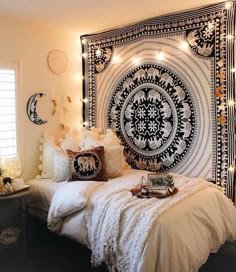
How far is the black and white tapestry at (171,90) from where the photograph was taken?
2996 millimetres

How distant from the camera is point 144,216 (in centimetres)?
234

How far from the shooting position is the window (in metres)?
3.40

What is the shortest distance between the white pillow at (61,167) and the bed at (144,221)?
0.20 metres

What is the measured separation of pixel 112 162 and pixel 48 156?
0.81 meters

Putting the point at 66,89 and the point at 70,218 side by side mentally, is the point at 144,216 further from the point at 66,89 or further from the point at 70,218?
the point at 66,89

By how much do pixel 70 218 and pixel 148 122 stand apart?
143cm

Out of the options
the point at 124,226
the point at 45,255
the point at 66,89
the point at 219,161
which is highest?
the point at 66,89

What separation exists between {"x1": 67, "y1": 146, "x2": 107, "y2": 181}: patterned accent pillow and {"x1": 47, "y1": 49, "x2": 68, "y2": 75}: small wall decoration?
123 cm

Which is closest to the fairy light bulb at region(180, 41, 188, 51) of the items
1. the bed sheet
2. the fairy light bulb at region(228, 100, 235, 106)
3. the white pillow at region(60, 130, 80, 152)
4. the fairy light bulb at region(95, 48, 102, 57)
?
the fairy light bulb at region(228, 100, 235, 106)

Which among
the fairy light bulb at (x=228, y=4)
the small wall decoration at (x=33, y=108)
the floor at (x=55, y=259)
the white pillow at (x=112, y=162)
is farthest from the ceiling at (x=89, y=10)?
the floor at (x=55, y=259)

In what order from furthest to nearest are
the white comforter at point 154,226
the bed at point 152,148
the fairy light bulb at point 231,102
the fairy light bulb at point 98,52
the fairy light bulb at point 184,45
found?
the fairy light bulb at point 98,52 → the fairy light bulb at point 184,45 → the fairy light bulb at point 231,102 → the bed at point 152,148 → the white comforter at point 154,226

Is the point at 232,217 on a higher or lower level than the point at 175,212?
lower

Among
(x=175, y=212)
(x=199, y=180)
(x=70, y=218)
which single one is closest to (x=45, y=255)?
(x=70, y=218)

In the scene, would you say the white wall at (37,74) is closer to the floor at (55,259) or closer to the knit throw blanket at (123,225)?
the floor at (55,259)
